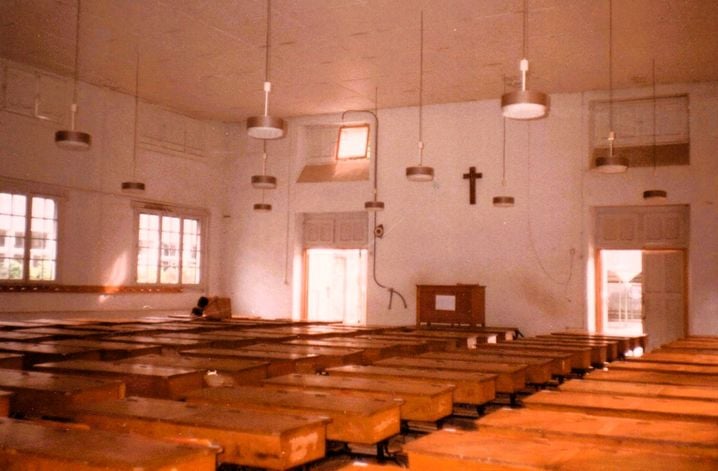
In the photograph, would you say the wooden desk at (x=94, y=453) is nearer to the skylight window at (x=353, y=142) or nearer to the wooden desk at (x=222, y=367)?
the wooden desk at (x=222, y=367)

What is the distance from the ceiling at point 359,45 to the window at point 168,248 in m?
2.50

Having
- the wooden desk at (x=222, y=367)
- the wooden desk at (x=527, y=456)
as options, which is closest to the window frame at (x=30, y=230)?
the wooden desk at (x=222, y=367)

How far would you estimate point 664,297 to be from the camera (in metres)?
12.4

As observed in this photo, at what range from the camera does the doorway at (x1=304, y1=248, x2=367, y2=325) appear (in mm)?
16031

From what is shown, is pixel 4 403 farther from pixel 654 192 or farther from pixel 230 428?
pixel 654 192

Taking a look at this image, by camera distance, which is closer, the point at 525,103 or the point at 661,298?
the point at 525,103

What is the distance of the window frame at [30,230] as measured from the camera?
11578 mm

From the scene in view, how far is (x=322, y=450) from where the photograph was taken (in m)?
2.80

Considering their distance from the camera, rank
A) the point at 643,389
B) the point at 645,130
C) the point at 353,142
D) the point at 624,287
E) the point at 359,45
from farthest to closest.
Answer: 1. the point at 624,287
2. the point at 353,142
3. the point at 645,130
4. the point at 359,45
5. the point at 643,389

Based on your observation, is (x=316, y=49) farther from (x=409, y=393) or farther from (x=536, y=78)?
(x=409, y=393)

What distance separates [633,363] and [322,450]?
3.43 meters

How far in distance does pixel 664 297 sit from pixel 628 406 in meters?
9.98

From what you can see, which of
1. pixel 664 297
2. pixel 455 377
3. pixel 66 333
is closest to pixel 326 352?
pixel 455 377

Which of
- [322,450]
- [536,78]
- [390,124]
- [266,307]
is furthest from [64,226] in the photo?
[322,450]
